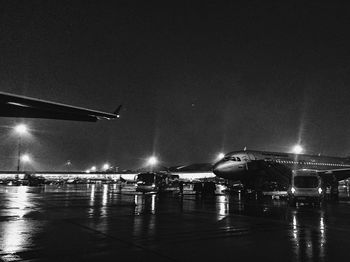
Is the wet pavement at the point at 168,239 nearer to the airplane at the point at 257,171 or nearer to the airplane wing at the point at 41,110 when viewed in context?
the airplane wing at the point at 41,110

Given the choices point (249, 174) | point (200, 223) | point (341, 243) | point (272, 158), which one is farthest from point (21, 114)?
point (272, 158)

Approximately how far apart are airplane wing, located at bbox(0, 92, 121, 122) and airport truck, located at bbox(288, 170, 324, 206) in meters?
16.7

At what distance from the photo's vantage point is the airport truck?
1061 inches

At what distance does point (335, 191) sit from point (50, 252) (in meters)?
34.0

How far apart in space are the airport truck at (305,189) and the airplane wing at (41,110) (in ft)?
54.7

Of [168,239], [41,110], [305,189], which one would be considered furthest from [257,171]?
[41,110]

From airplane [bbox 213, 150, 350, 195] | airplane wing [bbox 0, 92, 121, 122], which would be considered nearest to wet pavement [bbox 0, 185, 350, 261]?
airplane wing [bbox 0, 92, 121, 122]

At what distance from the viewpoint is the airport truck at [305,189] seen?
26.9 m

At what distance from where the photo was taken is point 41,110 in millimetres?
13648

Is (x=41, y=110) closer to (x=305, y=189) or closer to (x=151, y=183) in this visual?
(x=305, y=189)

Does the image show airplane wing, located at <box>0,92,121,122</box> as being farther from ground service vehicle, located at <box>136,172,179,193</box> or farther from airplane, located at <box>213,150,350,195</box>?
ground service vehicle, located at <box>136,172,179,193</box>

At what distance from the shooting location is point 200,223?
15711mm

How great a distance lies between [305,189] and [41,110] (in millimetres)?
20565

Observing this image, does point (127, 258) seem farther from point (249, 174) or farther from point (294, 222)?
point (249, 174)
